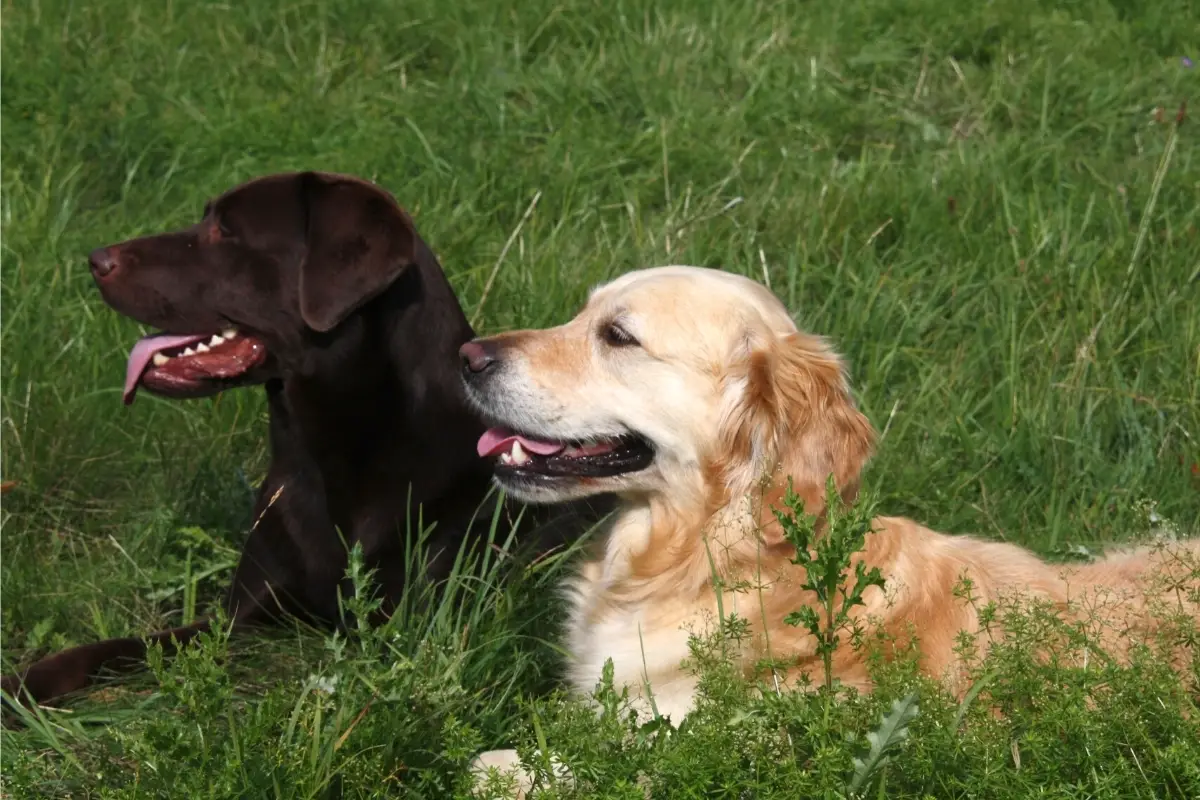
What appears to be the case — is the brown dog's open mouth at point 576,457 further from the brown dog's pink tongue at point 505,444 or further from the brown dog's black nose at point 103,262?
the brown dog's black nose at point 103,262

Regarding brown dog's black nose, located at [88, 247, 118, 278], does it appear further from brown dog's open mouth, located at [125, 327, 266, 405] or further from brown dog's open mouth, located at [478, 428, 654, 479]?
brown dog's open mouth, located at [478, 428, 654, 479]

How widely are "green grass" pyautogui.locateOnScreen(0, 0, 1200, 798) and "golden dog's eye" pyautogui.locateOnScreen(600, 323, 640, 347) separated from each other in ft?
1.93

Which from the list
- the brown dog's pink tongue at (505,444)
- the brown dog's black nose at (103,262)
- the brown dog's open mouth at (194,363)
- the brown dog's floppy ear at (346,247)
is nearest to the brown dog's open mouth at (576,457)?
the brown dog's pink tongue at (505,444)

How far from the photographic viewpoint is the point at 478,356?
3301 millimetres

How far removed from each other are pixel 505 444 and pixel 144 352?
105 cm

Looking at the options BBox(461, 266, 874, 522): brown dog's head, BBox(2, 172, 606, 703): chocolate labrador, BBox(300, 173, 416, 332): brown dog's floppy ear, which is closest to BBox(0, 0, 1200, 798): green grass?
BBox(2, 172, 606, 703): chocolate labrador

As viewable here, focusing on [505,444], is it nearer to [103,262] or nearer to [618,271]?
[103,262]

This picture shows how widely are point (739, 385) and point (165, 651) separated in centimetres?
159

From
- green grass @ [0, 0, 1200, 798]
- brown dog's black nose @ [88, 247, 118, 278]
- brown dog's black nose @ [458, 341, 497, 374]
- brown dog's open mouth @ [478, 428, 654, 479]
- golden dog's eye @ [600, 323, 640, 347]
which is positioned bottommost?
green grass @ [0, 0, 1200, 798]

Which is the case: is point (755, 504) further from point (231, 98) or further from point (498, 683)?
point (231, 98)

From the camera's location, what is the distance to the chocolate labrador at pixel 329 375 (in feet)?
11.9

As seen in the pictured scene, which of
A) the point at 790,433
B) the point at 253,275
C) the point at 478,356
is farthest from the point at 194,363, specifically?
the point at 790,433

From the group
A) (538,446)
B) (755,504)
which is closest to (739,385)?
(755,504)

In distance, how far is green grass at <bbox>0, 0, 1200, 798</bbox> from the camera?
246 centimetres
